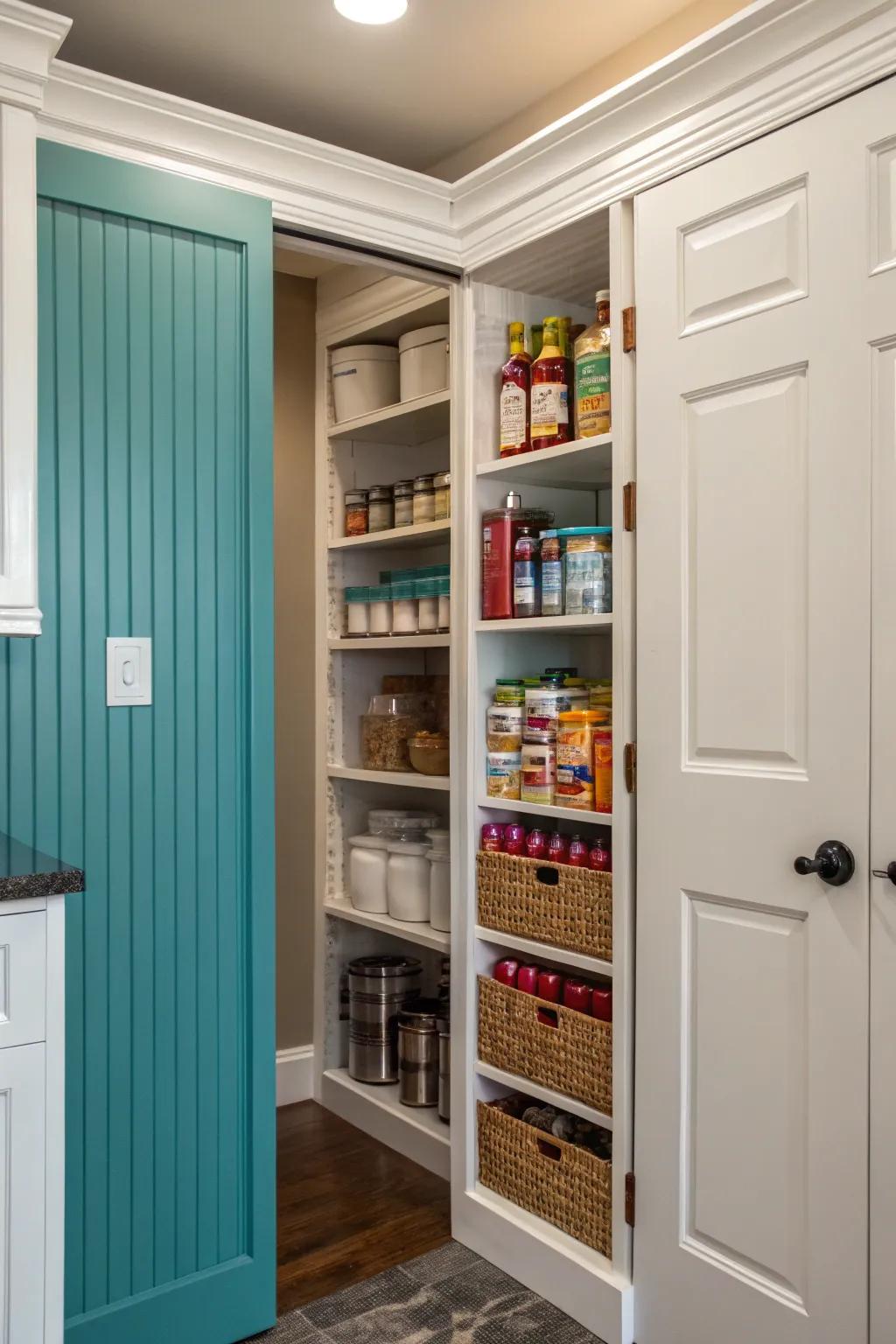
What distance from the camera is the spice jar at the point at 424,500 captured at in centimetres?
288

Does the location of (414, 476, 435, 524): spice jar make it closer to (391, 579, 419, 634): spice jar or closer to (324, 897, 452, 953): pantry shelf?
A: (391, 579, 419, 634): spice jar

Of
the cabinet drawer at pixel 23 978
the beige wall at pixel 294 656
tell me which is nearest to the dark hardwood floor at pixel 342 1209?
the beige wall at pixel 294 656

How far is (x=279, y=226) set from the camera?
2230 millimetres

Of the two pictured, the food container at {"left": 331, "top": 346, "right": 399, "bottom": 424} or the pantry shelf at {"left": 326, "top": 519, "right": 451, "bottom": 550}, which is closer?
the pantry shelf at {"left": 326, "top": 519, "right": 451, "bottom": 550}

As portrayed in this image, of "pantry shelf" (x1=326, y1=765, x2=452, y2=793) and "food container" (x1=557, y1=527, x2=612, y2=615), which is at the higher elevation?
"food container" (x1=557, y1=527, x2=612, y2=615)

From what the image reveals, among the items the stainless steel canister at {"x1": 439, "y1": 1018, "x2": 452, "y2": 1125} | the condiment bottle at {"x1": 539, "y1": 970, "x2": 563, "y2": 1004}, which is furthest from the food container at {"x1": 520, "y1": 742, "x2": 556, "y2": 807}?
the stainless steel canister at {"x1": 439, "y1": 1018, "x2": 452, "y2": 1125}

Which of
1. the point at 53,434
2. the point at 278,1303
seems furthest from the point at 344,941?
the point at 53,434

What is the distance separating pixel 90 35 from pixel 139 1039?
2014 millimetres

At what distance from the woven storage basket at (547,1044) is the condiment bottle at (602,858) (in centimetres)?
29

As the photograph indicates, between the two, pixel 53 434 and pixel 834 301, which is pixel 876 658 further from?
pixel 53 434

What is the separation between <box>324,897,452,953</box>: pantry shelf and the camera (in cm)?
272

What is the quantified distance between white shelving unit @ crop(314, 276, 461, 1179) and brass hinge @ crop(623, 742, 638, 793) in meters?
1.09

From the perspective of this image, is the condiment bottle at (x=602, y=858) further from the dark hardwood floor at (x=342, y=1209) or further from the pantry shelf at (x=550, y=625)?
the dark hardwood floor at (x=342, y=1209)

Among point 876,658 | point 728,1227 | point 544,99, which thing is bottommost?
point 728,1227
